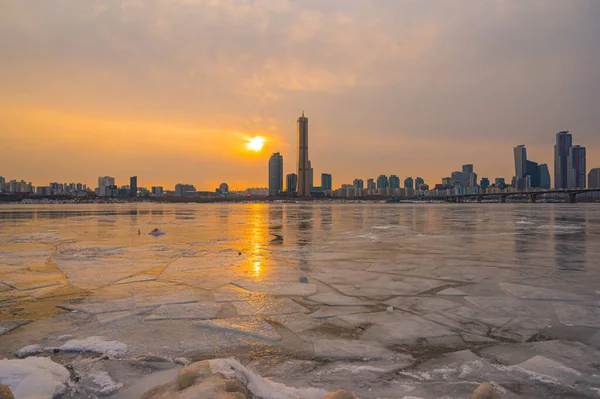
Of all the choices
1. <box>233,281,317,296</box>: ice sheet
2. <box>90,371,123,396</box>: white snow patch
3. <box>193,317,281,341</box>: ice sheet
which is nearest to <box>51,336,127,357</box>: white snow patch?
<box>90,371,123,396</box>: white snow patch

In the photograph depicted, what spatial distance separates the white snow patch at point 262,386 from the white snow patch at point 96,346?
4.77 ft

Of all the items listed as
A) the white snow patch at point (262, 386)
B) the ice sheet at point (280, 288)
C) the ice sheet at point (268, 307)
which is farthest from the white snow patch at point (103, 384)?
the ice sheet at point (280, 288)

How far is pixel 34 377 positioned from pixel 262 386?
1.99 meters

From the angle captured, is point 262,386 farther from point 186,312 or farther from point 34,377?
point 186,312

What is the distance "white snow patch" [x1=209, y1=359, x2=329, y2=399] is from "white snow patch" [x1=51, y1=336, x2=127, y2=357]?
1.45 m

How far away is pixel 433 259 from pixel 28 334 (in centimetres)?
875

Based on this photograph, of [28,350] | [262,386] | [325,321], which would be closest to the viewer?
[262,386]

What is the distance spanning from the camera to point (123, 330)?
4.69m

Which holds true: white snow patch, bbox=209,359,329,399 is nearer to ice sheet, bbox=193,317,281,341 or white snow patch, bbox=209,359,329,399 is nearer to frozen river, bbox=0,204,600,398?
frozen river, bbox=0,204,600,398

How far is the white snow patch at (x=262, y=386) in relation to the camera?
2.99 metres

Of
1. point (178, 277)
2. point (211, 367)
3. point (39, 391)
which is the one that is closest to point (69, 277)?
point (178, 277)

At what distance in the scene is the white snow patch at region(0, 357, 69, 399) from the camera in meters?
3.06

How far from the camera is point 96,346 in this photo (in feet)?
13.6

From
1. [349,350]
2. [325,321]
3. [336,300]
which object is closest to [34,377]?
[349,350]
